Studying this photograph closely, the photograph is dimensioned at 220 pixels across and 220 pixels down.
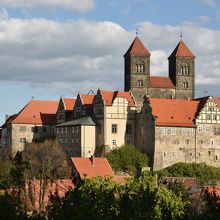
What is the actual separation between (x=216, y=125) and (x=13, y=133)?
26223 millimetres

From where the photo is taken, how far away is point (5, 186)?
195ft

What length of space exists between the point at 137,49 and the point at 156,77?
4292 mm

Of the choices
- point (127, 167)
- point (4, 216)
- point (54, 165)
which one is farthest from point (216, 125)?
point (4, 216)

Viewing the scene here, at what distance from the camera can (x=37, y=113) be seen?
114 m

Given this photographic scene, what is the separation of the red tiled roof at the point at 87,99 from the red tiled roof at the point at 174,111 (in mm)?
7748

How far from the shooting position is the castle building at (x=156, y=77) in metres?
110

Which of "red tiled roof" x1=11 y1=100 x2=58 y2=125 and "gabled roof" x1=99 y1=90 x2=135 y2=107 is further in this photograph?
"red tiled roof" x1=11 y1=100 x2=58 y2=125

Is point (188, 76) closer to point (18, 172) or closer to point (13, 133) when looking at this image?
point (13, 133)

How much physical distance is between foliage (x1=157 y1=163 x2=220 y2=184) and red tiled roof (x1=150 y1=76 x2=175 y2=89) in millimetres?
18384

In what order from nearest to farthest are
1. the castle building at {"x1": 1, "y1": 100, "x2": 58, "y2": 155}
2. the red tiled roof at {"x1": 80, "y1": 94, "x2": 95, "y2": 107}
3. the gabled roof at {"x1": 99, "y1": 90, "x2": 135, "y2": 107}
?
the gabled roof at {"x1": 99, "y1": 90, "x2": 135, "y2": 107}, the red tiled roof at {"x1": 80, "y1": 94, "x2": 95, "y2": 107}, the castle building at {"x1": 1, "y1": 100, "x2": 58, "y2": 155}

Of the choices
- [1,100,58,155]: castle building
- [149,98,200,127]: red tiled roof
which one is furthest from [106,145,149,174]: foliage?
[1,100,58,155]: castle building

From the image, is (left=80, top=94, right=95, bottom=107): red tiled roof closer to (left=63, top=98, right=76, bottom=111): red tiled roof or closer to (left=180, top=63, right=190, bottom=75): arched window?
(left=63, top=98, right=76, bottom=111): red tiled roof

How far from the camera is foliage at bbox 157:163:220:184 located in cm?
9238

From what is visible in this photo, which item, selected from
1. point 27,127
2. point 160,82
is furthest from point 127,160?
point 27,127
